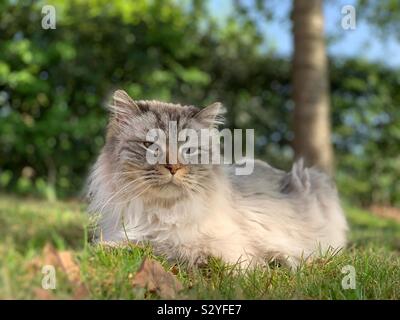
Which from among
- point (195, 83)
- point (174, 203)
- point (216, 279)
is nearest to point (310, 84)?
point (195, 83)

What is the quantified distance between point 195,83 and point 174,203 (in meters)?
7.00

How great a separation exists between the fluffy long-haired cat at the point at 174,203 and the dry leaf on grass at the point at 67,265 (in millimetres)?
592

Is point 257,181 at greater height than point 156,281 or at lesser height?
greater

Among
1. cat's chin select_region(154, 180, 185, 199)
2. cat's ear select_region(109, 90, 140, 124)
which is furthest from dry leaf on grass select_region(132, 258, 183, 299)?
cat's ear select_region(109, 90, 140, 124)

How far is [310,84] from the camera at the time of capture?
773 cm

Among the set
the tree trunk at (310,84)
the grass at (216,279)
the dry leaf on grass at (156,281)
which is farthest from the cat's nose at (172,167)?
the tree trunk at (310,84)

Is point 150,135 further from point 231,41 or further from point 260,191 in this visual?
point 231,41

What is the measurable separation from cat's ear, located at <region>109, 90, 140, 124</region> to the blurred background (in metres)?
4.85

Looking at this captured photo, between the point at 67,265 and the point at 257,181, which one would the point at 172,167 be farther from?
the point at 257,181

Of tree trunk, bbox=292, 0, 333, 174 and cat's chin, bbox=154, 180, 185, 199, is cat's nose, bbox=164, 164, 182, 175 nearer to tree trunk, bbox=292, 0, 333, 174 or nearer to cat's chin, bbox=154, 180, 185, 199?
cat's chin, bbox=154, 180, 185, 199

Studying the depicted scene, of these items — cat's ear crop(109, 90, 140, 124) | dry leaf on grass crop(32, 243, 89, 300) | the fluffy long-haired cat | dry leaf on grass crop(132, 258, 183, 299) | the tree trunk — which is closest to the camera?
dry leaf on grass crop(32, 243, 89, 300)

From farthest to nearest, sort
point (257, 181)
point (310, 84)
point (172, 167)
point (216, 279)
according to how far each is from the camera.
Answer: point (310, 84)
point (257, 181)
point (172, 167)
point (216, 279)

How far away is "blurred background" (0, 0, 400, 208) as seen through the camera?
8.06m

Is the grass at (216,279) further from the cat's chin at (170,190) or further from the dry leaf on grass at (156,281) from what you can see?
the cat's chin at (170,190)
